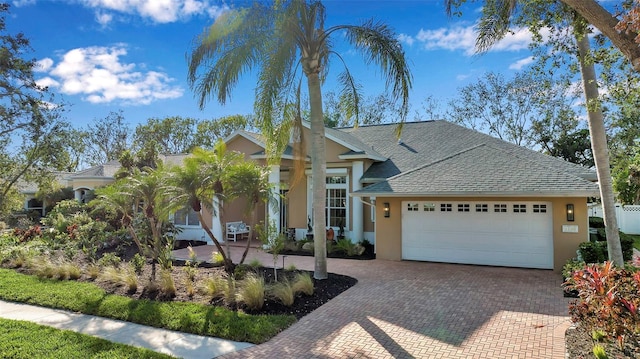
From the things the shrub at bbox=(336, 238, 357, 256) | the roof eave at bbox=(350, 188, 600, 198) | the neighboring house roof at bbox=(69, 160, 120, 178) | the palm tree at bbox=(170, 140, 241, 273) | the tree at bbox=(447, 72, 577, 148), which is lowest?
the shrub at bbox=(336, 238, 357, 256)

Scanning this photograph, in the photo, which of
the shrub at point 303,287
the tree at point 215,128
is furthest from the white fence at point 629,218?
the tree at point 215,128

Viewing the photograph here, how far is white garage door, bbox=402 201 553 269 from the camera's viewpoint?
470 inches

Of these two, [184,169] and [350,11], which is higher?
[350,11]

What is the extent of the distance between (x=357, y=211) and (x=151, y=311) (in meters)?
9.48

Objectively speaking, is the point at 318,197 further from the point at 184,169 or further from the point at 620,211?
the point at 620,211

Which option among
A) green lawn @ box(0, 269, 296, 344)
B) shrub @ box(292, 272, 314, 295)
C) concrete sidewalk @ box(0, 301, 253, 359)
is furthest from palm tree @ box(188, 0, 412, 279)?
concrete sidewalk @ box(0, 301, 253, 359)

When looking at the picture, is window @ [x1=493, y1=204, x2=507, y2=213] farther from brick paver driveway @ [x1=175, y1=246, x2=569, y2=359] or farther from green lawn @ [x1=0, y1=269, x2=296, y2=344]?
green lawn @ [x1=0, y1=269, x2=296, y2=344]

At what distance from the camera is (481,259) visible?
12.6 metres

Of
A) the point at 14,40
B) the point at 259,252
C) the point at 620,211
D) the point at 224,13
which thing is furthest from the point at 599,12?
the point at 620,211

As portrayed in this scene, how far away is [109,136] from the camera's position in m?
45.7

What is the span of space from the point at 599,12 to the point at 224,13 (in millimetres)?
8873

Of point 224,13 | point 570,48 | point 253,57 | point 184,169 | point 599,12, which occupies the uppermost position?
point 224,13

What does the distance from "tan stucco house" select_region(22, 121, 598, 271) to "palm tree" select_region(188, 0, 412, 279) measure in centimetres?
276

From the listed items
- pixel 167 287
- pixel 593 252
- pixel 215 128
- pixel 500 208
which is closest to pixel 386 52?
pixel 500 208
